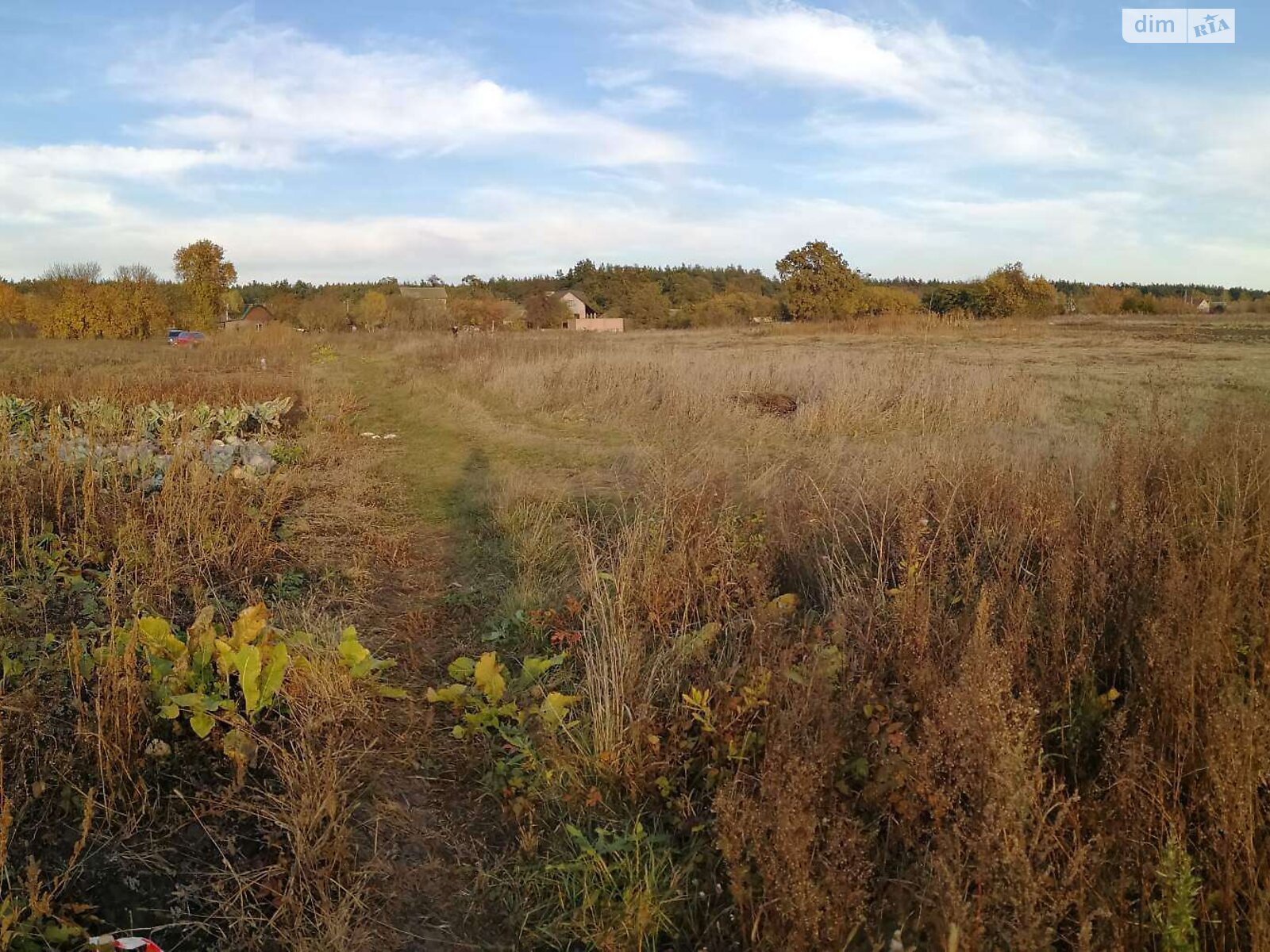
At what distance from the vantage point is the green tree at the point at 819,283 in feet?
156

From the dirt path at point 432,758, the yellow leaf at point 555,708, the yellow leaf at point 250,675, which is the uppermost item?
the yellow leaf at point 250,675

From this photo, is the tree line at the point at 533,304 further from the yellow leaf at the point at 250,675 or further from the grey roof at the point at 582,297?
the yellow leaf at the point at 250,675

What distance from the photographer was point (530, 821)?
275 cm

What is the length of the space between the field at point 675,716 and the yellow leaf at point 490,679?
0.07 ft

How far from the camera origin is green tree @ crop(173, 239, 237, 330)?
55094 mm

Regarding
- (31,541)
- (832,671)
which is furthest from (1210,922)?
(31,541)

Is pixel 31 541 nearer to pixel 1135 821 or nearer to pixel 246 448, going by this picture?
pixel 246 448

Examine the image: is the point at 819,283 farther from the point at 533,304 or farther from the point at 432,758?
the point at 432,758

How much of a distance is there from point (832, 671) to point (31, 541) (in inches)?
187

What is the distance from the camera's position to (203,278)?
56344mm

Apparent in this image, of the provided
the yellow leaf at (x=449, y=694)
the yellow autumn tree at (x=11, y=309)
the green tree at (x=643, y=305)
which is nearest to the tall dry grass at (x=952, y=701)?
the yellow leaf at (x=449, y=694)

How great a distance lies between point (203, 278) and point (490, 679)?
62.3 m

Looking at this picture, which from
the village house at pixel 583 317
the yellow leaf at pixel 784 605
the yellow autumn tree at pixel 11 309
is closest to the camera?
the yellow leaf at pixel 784 605

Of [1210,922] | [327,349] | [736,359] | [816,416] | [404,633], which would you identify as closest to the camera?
[1210,922]
